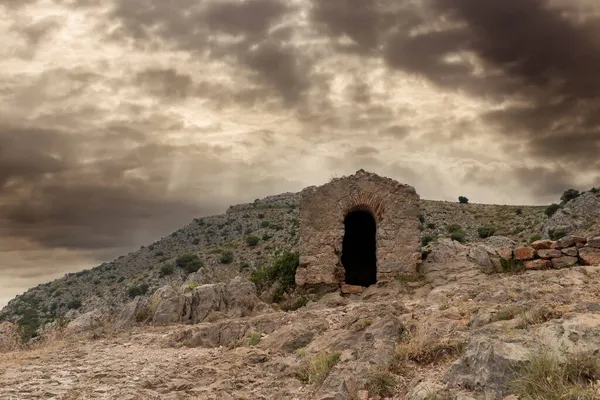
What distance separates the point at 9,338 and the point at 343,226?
10.6 metres

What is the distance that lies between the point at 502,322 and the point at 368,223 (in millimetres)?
13755

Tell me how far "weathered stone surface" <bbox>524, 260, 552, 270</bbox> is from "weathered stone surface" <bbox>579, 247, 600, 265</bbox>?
823mm

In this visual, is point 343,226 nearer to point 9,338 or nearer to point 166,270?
point 9,338

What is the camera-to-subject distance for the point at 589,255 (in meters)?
14.1

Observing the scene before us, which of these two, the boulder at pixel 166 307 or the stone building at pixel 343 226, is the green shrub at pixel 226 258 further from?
the boulder at pixel 166 307

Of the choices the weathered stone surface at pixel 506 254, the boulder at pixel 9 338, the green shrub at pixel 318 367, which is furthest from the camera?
the weathered stone surface at pixel 506 254

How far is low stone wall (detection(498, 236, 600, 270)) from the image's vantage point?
14.1 meters

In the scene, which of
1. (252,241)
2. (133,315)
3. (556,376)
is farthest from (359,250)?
(252,241)

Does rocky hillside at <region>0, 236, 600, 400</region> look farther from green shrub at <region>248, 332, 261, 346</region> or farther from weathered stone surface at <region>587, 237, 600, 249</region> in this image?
weathered stone surface at <region>587, 237, 600, 249</region>

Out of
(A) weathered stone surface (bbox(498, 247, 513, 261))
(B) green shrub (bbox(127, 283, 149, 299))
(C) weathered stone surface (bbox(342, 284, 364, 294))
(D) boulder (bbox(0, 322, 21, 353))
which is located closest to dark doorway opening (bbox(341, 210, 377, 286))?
(C) weathered stone surface (bbox(342, 284, 364, 294))

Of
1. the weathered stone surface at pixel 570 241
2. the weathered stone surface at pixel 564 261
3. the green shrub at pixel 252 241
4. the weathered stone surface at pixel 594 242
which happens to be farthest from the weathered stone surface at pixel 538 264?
the green shrub at pixel 252 241

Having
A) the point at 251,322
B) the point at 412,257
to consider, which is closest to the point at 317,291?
the point at 412,257

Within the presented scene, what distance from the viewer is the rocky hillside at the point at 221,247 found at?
4194 centimetres

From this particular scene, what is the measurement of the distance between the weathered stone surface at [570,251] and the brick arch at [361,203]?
5.59m
